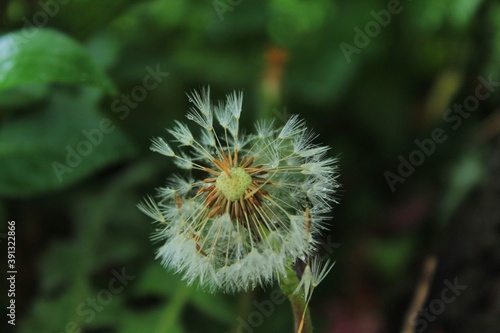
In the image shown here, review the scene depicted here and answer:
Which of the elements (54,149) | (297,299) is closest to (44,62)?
(54,149)

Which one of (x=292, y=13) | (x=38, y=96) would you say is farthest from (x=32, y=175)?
(x=292, y=13)

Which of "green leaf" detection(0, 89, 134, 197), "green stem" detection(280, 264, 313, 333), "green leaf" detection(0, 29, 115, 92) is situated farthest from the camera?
"green leaf" detection(0, 89, 134, 197)

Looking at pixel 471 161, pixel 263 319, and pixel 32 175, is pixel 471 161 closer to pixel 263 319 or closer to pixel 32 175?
pixel 263 319

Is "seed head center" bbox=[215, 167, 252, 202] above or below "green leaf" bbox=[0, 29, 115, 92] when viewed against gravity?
below

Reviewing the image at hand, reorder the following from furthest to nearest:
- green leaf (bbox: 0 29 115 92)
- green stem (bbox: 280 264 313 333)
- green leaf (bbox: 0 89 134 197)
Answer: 1. green leaf (bbox: 0 89 134 197)
2. green leaf (bbox: 0 29 115 92)
3. green stem (bbox: 280 264 313 333)

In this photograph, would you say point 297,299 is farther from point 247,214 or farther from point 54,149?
point 54,149

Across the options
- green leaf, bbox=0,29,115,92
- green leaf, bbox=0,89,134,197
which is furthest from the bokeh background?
green leaf, bbox=0,29,115,92

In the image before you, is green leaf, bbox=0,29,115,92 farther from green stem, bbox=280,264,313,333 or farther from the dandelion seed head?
green stem, bbox=280,264,313,333
